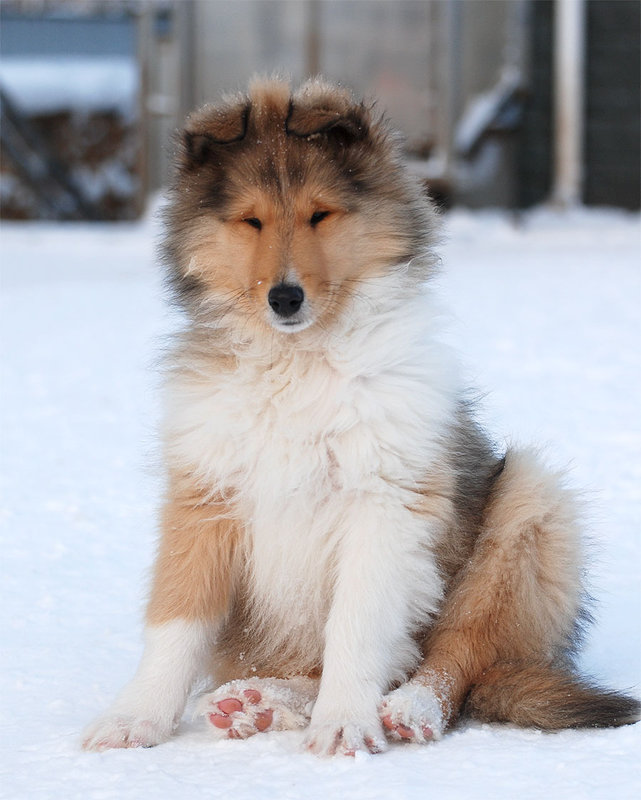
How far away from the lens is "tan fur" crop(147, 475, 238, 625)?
3.10m

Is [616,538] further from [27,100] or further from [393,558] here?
[27,100]

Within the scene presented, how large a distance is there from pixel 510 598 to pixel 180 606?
2.77 ft

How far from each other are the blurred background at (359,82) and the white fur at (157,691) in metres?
10.2

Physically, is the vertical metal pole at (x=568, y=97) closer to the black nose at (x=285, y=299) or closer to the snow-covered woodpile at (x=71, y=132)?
the snow-covered woodpile at (x=71, y=132)

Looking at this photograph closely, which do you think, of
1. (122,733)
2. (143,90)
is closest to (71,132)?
(143,90)

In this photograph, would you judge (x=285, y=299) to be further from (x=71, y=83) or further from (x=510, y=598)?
(x=71, y=83)

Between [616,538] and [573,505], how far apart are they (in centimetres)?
112

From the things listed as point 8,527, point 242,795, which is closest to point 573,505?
point 242,795

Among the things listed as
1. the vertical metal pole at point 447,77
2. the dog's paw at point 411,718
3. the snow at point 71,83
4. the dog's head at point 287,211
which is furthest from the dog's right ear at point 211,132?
the vertical metal pole at point 447,77

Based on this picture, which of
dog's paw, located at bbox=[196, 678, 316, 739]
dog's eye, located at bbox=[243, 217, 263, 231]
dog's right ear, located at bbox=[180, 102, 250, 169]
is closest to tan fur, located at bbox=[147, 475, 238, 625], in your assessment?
dog's paw, located at bbox=[196, 678, 316, 739]

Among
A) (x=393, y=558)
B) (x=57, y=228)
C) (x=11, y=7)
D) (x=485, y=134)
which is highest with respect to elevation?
(x=11, y=7)

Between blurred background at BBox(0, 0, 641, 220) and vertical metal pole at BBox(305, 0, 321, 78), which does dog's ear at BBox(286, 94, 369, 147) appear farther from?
vertical metal pole at BBox(305, 0, 321, 78)

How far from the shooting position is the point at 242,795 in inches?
99.4

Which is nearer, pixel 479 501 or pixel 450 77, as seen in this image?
pixel 479 501
